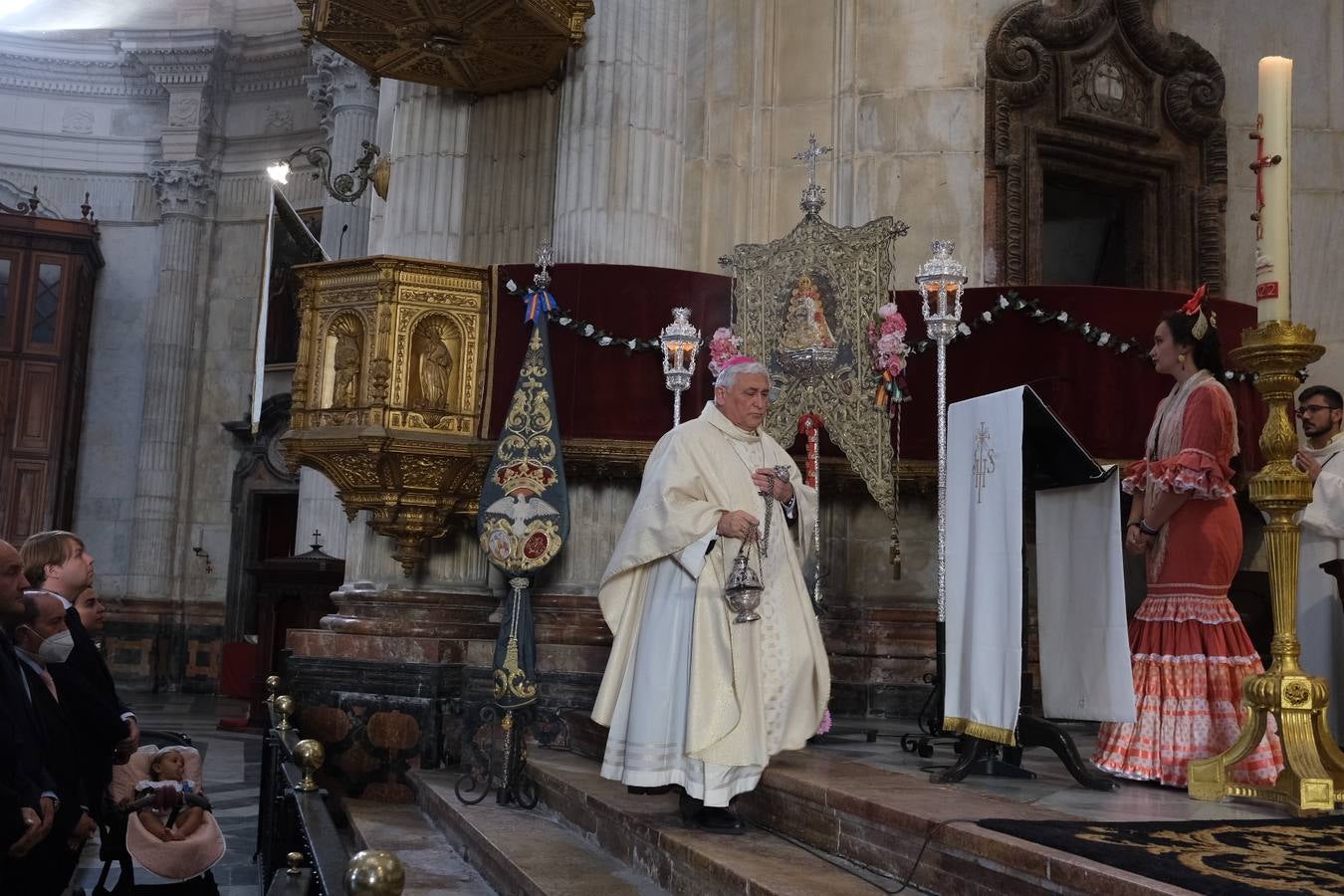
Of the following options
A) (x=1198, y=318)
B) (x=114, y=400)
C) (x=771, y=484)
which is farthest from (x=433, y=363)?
(x=114, y=400)

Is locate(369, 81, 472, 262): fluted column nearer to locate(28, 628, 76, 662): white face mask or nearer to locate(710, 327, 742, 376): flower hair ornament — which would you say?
locate(710, 327, 742, 376): flower hair ornament

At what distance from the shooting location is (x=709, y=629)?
460cm

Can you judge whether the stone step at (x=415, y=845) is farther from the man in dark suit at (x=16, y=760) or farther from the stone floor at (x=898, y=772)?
the man in dark suit at (x=16, y=760)

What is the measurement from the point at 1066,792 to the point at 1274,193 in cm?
203

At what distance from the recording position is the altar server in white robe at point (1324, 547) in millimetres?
6094

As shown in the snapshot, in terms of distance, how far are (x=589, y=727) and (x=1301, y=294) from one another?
6081 mm

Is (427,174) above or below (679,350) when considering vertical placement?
above

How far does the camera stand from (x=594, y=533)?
7867 mm

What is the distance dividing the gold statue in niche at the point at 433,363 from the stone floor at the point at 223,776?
2.67 meters

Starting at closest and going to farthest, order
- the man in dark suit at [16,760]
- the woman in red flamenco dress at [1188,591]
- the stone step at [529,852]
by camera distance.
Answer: the man in dark suit at [16,760] < the stone step at [529,852] < the woman in red flamenco dress at [1188,591]

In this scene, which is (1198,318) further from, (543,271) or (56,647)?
(56,647)

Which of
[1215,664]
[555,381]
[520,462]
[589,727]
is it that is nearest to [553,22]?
[555,381]

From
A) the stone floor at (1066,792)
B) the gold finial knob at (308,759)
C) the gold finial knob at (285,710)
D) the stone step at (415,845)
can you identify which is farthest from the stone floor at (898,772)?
the gold finial knob at (308,759)

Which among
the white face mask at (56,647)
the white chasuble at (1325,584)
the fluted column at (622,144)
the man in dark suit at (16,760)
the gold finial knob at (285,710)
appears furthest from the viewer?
the fluted column at (622,144)
